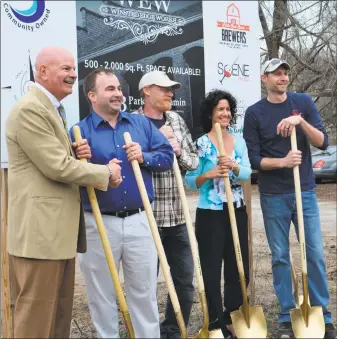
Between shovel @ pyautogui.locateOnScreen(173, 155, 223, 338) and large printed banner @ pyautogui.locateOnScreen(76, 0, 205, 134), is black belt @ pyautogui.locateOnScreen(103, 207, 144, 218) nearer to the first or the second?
shovel @ pyautogui.locateOnScreen(173, 155, 223, 338)

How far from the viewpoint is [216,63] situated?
4.85m

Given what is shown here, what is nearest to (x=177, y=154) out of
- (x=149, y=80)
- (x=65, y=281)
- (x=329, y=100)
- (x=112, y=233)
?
(x=149, y=80)

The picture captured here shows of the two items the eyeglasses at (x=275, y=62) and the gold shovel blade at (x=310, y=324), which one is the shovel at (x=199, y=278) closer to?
the gold shovel blade at (x=310, y=324)

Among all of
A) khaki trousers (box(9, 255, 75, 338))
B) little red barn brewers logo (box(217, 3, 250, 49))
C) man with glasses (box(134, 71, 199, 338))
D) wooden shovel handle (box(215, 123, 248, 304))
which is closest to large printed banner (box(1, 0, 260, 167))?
little red barn brewers logo (box(217, 3, 250, 49))

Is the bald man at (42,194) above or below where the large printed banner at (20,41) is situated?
below

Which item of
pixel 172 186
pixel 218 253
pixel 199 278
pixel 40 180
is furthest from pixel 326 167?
pixel 40 180

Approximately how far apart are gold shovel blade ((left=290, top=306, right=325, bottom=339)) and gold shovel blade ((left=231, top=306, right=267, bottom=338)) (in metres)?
0.22

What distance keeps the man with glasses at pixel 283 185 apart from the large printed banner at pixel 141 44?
1.36 feet

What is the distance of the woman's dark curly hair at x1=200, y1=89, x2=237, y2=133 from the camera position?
456cm

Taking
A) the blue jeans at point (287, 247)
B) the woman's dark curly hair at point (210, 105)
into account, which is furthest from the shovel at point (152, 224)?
the blue jeans at point (287, 247)

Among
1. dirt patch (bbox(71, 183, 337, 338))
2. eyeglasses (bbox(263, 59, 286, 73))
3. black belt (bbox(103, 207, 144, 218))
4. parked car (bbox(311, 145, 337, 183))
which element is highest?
eyeglasses (bbox(263, 59, 286, 73))

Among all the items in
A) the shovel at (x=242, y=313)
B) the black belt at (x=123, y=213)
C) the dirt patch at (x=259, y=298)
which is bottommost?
the dirt patch at (x=259, y=298)

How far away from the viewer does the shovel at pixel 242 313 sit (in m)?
4.18

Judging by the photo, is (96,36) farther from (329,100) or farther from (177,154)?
(329,100)
